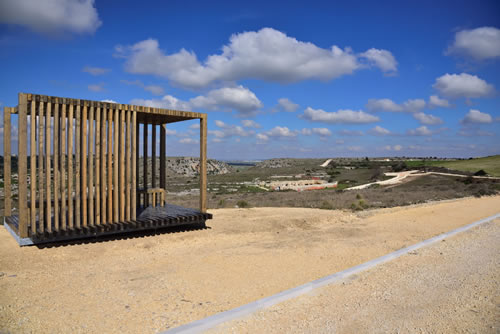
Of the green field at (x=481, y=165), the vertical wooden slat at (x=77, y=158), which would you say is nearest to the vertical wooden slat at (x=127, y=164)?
the vertical wooden slat at (x=77, y=158)

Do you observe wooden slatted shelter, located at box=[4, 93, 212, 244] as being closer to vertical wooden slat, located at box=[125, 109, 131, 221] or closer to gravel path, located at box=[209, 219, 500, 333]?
vertical wooden slat, located at box=[125, 109, 131, 221]

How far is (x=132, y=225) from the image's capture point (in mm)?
7656

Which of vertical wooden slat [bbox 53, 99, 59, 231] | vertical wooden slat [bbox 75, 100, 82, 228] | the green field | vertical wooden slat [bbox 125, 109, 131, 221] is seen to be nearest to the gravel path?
vertical wooden slat [bbox 53, 99, 59, 231]

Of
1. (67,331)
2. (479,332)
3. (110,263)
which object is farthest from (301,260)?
(67,331)

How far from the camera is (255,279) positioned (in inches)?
213

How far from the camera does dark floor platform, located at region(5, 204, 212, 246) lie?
657 centimetres

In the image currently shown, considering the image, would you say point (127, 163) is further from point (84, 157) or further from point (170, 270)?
point (170, 270)

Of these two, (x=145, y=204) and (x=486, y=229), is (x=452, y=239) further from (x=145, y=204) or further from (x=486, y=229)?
(x=145, y=204)

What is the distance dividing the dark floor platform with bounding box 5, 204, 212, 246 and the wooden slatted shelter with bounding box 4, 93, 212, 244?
0.06ft

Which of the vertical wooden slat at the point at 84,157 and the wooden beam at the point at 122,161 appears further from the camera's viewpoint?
the wooden beam at the point at 122,161

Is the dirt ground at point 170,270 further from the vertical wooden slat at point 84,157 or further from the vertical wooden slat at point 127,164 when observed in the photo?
the vertical wooden slat at point 127,164

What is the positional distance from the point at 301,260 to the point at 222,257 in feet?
5.23

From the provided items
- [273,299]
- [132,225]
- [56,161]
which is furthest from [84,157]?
[273,299]

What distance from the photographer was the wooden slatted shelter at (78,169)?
21.5ft
